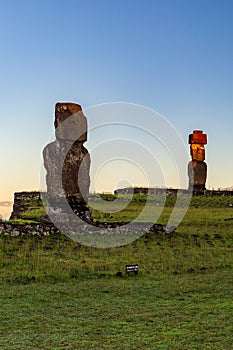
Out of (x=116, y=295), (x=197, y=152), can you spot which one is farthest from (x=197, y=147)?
(x=116, y=295)

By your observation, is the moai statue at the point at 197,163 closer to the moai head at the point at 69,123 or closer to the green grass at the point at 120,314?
the moai head at the point at 69,123

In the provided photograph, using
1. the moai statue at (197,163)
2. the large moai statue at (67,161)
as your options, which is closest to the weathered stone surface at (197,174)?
the moai statue at (197,163)

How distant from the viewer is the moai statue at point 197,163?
56406 millimetres

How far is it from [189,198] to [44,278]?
117 ft

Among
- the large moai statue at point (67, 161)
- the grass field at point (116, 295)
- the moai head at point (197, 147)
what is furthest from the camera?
the moai head at point (197, 147)

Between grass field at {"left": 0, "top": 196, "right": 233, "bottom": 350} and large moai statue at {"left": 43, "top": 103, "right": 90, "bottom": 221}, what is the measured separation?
4.40 m

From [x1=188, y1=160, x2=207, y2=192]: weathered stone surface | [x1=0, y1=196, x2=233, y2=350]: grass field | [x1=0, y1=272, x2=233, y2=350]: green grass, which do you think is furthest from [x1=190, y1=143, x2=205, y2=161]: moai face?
[x1=0, y1=272, x2=233, y2=350]: green grass

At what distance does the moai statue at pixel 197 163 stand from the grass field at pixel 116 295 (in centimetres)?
3016

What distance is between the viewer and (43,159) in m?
30.1

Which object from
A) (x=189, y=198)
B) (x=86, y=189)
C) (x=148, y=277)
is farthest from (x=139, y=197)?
(x=148, y=277)

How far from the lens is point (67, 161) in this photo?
2994 centimetres

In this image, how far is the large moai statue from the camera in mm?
29547

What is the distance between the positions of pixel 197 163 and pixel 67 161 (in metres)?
29.7

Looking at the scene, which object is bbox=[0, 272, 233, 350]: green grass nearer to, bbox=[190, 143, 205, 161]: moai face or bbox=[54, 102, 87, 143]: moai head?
bbox=[54, 102, 87, 143]: moai head
